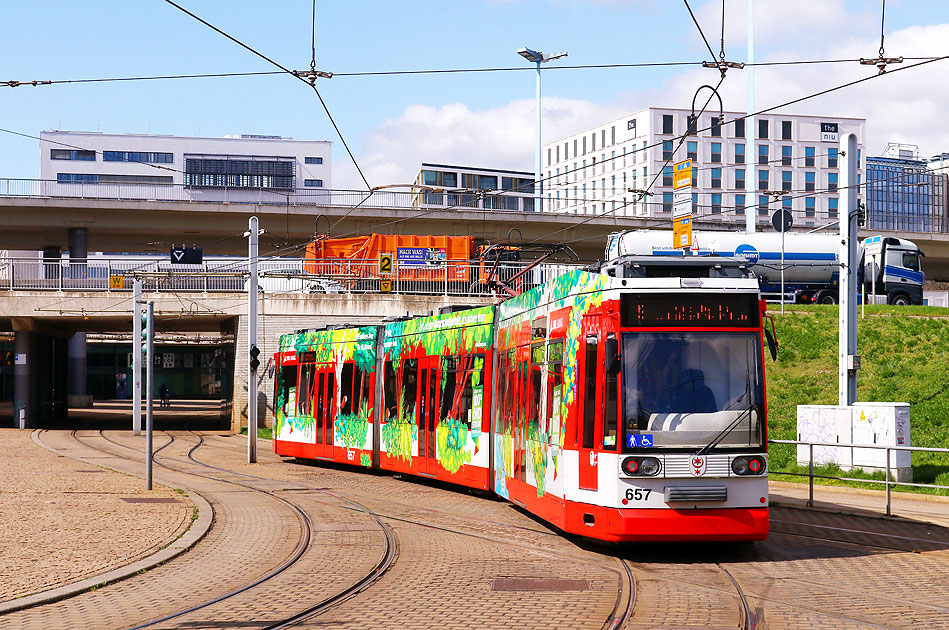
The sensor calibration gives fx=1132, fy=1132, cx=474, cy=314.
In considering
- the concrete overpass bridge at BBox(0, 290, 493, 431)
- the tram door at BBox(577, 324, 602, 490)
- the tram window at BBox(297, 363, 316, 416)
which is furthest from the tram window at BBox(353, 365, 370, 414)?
the concrete overpass bridge at BBox(0, 290, 493, 431)

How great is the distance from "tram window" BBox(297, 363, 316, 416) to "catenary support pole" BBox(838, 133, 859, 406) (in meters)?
11.5

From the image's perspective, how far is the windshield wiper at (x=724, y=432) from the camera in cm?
1167

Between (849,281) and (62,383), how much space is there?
4361 centimetres

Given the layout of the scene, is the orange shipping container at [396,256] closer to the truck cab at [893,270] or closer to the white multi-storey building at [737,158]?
the truck cab at [893,270]

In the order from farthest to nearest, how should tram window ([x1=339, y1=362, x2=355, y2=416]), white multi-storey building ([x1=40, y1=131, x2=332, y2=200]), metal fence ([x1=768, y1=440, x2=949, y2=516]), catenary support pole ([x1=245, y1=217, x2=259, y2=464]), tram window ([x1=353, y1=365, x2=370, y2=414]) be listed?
white multi-storey building ([x1=40, y1=131, x2=332, y2=200])
catenary support pole ([x1=245, y1=217, x2=259, y2=464])
tram window ([x1=339, y1=362, x2=355, y2=416])
tram window ([x1=353, y1=365, x2=370, y2=414])
metal fence ([x1=768, y1=440, x2=949, y2=516])

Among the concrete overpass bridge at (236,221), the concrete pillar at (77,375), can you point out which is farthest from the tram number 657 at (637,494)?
the concrete pillar at (77,375)

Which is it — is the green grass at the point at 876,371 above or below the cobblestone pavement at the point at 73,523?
above

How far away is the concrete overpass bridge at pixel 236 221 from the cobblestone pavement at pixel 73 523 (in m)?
33.2

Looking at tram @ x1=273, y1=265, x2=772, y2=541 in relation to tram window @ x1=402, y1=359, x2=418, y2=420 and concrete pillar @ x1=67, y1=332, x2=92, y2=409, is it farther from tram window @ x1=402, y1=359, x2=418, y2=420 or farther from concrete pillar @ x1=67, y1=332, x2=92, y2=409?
concrete pillar @ x1=67, y1=332, x2=92, y2=409

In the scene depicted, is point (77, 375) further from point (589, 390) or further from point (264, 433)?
point (589, 390)

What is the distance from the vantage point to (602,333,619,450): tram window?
11.8m

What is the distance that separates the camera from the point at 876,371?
99.6 ft

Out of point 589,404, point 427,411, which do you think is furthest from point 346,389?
point 589,404

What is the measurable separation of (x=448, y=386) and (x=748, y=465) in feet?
26.5
